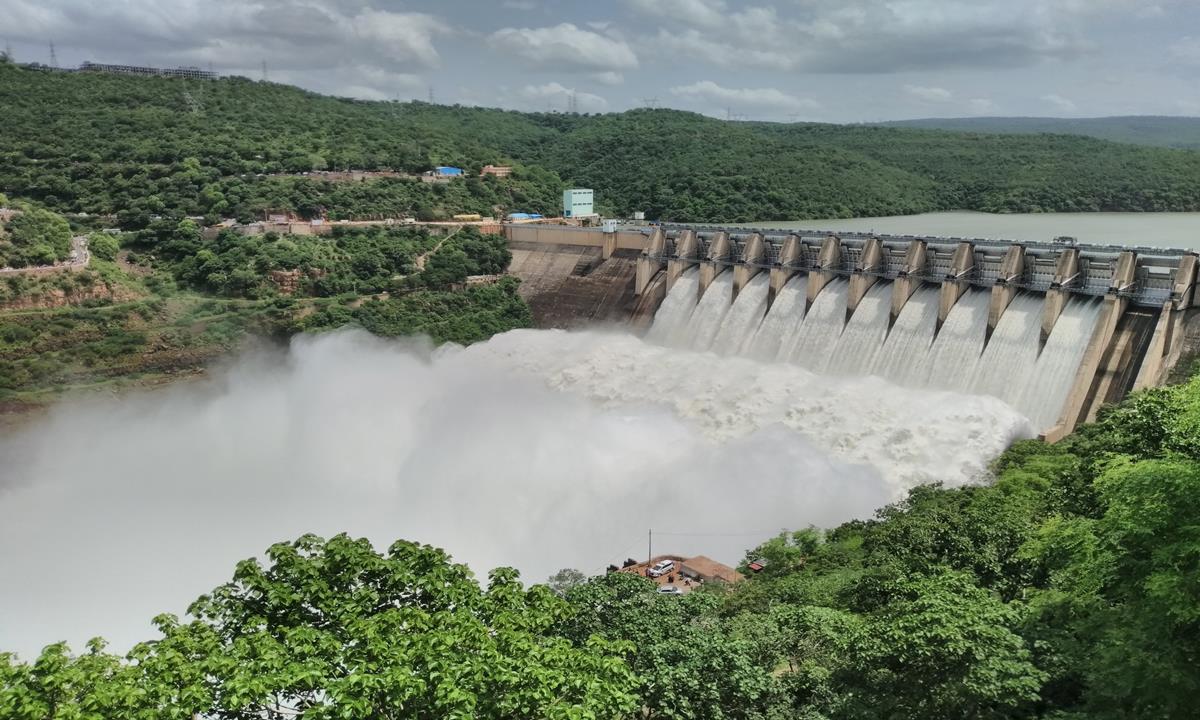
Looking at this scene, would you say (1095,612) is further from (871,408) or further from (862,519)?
(871,408)

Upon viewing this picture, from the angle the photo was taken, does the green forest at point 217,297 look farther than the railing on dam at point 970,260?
Yes

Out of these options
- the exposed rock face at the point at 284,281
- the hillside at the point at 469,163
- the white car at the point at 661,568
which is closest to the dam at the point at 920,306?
the white car at the point at 661,568

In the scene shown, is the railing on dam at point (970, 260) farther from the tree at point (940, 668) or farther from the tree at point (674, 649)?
the tree at point (674, 649)

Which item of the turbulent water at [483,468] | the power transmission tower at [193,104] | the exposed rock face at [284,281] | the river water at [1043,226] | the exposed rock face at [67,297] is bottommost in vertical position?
the turbulent water at [483,468]

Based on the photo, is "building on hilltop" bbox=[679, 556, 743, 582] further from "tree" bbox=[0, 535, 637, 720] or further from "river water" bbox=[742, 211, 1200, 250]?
"river water" bbox=[742, 211, 1200, 250]

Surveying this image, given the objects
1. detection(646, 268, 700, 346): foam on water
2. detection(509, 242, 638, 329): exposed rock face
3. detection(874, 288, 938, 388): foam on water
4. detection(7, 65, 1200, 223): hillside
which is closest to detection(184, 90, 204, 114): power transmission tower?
detection(7, 65, 1200, 223): hillside

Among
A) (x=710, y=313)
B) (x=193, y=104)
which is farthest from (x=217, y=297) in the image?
(x=193, y=104)

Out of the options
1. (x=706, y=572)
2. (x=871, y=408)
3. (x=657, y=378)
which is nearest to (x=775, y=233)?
(x=657, y=378)
